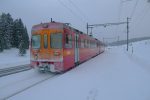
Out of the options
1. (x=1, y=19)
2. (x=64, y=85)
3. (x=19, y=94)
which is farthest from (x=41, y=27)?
(x=1, y=19)

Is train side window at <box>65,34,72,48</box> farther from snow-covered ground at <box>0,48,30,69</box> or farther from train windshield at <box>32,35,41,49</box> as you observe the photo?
snow-covered ground at <box>0,48,30,69</box>

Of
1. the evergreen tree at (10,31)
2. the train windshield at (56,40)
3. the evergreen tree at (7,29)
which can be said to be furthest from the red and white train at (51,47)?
the evergreen tree at (7,29)

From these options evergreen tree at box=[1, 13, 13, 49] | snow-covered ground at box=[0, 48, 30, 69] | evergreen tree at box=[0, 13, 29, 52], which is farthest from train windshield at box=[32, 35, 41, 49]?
evergreen tree at box=[1, 13, 13, 49]

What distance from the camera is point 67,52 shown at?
1180 cm

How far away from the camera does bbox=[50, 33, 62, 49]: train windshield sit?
36.8 ft

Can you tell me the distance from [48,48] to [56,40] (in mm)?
686

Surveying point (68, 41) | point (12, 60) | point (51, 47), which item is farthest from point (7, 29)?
point (51, 47)

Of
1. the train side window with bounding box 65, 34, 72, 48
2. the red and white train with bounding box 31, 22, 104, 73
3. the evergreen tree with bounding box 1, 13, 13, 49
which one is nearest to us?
the red and white train with bounding box 31, 22, 104, 73

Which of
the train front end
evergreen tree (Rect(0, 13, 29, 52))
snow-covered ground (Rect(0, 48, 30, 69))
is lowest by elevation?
snow-covered ground (Rect(0, 48, 30, 69))

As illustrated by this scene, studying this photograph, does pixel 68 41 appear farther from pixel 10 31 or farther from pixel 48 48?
pixel 10 31

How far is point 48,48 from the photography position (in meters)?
11.4

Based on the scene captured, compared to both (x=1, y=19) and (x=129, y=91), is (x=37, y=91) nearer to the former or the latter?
(x=129, y=91)

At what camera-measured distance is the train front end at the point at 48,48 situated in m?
11.1

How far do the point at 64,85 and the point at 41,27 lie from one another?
16.7ft
